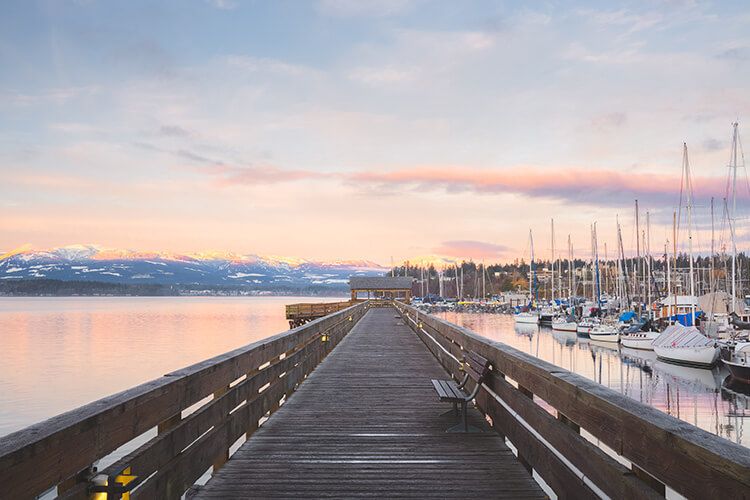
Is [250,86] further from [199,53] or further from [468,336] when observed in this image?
[468,336]

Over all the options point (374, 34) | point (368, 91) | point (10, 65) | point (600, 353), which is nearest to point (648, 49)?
point (374, 34)

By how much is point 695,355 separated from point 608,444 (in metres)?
36.4

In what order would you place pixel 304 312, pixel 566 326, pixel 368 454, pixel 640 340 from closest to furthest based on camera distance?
pixel 368 454
pixel 640 340
pixel 304 312
pixel 566 326

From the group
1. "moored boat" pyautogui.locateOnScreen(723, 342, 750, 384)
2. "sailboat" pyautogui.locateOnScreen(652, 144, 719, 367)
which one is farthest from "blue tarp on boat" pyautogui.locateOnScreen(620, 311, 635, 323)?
"moored boat" pyautogui.locateOnScreen(723, 342, 750, 384)

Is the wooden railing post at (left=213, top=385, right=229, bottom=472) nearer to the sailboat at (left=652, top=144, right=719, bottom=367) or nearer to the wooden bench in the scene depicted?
the wooden bench

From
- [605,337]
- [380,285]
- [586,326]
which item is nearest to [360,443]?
[605,337]

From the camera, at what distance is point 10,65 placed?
32406 mm

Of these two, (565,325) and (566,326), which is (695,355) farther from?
(565,325)

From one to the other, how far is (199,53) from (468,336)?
22776 millimetres

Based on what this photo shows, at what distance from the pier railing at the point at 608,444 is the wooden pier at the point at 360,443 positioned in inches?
0.4

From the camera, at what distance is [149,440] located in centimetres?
428

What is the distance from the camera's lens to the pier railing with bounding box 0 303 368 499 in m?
2.65

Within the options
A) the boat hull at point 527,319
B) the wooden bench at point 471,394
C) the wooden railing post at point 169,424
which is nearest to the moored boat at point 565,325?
the boat hull at point 527,319

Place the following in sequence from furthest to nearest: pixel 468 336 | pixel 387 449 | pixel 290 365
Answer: pixel 290 365
pixel 468 336
pixel 387 449
